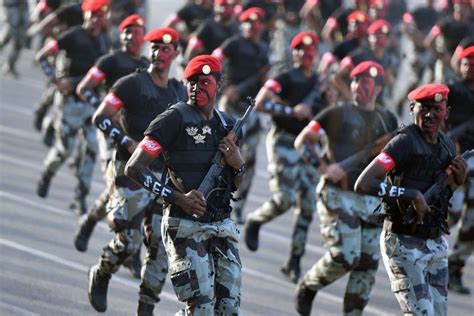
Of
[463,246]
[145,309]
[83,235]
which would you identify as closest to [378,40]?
[463,246]

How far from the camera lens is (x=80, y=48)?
1422 cm

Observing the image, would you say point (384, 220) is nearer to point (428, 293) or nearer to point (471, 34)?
point (428, 293)

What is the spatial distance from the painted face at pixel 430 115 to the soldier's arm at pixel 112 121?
8.31 ft

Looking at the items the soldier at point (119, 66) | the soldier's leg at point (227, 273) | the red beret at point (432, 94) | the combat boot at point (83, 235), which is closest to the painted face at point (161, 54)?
the soldier at point (119, 66)

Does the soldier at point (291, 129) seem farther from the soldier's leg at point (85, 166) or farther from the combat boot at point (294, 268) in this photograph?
the soldier's leg at point (85, 166)

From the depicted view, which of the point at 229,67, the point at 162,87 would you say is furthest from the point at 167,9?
the point at 162,87

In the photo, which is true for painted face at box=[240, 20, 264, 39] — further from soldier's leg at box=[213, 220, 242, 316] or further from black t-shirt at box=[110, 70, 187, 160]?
soldier's leg at box=[213, 220, 242, 316]

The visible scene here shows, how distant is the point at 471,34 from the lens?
58.1 feet

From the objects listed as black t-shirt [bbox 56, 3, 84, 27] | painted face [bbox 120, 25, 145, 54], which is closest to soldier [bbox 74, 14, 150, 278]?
painted face [bbox 120, 25, 145, 54]

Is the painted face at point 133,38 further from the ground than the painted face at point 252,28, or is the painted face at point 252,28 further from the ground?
the painted face at point 133,38

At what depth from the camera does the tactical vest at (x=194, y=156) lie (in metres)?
8.63

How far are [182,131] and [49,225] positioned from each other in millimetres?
5239

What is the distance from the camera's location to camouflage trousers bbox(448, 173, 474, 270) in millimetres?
12273

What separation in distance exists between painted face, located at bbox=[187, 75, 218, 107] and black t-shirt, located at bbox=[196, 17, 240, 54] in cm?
736
